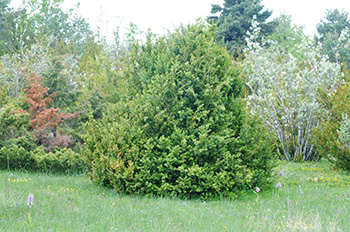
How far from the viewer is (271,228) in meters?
3.94

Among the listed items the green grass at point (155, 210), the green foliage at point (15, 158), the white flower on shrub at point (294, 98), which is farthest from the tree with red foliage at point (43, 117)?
the white flower on shrub at point (294, 98)

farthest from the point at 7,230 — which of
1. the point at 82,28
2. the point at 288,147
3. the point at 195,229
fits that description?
the point at 82,28

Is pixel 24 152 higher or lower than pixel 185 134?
lower

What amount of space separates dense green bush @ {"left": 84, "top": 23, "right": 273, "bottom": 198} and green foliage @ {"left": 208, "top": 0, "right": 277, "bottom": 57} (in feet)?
75.8

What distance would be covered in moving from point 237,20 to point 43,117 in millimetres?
25560

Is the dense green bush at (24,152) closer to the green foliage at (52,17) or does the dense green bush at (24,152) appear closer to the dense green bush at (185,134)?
the dense green bush at (185,134)

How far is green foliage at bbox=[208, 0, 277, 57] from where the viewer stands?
96.4 ft

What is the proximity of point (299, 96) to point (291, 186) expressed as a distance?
4.37 meters

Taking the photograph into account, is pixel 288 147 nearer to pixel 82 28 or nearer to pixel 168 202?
pixel 168 202

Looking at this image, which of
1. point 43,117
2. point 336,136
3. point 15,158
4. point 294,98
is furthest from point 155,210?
point 294,98

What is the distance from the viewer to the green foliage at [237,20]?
29.4 m

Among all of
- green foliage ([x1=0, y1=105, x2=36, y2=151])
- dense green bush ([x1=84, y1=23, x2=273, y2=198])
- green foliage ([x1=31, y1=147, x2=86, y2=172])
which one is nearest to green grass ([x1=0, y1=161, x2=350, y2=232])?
dense green bush ([x1=84, y1=23, x2=273, y2=198])

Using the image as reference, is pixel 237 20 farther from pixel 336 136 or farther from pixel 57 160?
pixel 57 160

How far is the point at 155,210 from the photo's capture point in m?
4.59
